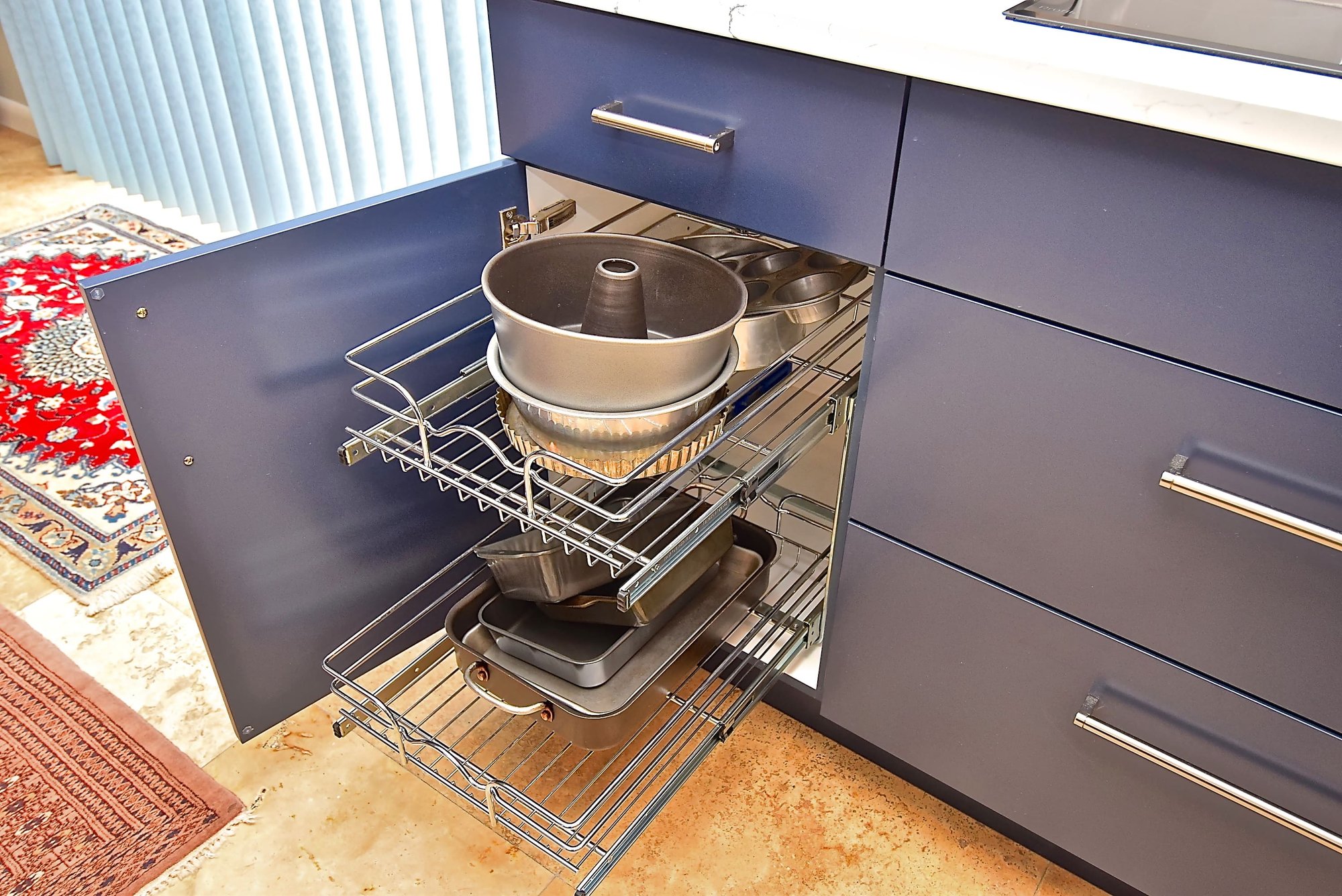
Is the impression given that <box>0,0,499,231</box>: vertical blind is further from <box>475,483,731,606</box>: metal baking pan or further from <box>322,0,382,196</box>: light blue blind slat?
<box>475,483,731,606</box>: metal baking pan

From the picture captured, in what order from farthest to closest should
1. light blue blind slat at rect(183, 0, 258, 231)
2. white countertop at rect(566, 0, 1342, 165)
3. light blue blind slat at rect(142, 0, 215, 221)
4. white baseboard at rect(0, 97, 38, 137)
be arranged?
white baseboard at rect(0, 97, 38, 137)
light blue blind slat at rect(142, 0, 215, 221)
light blue blind slat at rect(183, 0, 258, 231)
white countertop at rect(566, 0, 1342, 165)

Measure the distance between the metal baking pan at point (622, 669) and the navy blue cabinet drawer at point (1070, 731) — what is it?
0.14 m

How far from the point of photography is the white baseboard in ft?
10.9

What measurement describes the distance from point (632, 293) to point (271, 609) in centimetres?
57

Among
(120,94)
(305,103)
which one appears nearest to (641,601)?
(305,103)

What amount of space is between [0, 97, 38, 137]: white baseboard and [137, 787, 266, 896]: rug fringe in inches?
114

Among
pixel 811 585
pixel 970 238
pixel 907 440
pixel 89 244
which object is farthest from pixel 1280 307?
pixel 89 244

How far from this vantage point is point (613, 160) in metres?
1.06

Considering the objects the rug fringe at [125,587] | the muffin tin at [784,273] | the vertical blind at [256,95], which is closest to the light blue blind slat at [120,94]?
the vertical blind at [256,95]

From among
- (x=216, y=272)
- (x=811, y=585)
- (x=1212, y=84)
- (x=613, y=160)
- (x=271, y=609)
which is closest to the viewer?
(x=1212, y=84)

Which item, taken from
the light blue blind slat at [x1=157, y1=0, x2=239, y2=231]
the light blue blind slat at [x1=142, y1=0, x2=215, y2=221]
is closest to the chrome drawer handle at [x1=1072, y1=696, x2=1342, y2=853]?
the light blue blind slat at [x1=157, y1=0, x2=239, y2=231]

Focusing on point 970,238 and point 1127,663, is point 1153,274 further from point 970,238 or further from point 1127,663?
point 1127,663

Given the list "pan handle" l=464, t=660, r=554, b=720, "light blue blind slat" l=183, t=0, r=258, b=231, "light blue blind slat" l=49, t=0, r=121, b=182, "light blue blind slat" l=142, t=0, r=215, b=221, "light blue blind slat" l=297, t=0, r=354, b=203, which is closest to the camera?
"pan handle" l=464, t=660, r=554, b=720

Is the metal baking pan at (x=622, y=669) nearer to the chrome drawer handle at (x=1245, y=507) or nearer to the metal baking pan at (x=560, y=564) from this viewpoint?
the metal baking pan at (x=560, y=564)
